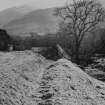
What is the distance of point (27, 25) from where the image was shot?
6203 centimetres

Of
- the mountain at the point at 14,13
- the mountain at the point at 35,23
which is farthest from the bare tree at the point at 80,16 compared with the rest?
the mountain at the point at 14,13

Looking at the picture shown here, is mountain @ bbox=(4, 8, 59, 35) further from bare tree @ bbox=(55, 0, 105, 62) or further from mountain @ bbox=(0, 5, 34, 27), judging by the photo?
bare tree @ bbox=(55, 0, 105, 62)

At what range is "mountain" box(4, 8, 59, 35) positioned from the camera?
192 ft

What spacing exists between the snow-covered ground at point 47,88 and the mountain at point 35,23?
45808 millimetres

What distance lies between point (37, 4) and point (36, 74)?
3116 inches

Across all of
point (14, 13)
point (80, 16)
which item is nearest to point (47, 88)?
point (80, 16)

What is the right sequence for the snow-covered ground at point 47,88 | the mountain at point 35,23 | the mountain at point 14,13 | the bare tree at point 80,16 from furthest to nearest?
the mountain at point 14,13, the mountain at point 35,23, the bare tree at point 80,16, the snow-covered ground at point 47,88

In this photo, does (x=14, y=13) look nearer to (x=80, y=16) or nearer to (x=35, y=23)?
(x=35, y=23)

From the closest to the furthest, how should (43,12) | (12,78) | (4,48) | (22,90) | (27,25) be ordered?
(22,90), (12,78), (4,48), (27,25), (43,12)

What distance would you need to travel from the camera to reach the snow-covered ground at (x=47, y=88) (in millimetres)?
8484

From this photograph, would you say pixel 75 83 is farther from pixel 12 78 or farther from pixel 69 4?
pixel 69 4

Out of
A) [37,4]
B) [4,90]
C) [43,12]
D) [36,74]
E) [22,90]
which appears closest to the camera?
[4,90]

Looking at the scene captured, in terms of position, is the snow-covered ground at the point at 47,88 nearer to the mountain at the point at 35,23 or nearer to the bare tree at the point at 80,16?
the bare tree at the point at 80,16

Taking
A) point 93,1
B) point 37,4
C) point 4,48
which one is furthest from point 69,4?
point 37,4
